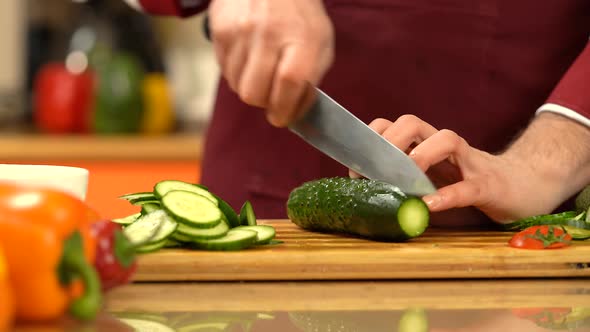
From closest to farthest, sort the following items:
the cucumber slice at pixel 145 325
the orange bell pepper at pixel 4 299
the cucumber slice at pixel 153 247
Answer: the orange bell pepper at pixel 4 299
the cucumber slice at pixel 145 325
the cucumber slice at pixel 153 247

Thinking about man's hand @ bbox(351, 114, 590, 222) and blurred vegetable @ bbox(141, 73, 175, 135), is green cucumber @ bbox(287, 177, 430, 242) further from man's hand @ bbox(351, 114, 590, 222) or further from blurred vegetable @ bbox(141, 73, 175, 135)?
blurred vegetable @ bbox(141, 73, 175, 135)

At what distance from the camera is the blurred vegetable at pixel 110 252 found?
87 centimetres

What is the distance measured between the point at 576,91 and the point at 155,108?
5.95 ft

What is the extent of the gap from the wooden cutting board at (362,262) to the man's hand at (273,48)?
0.23 meters

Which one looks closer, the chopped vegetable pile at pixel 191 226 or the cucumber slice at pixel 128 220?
the chopped vegetable pile at pixel 191 226

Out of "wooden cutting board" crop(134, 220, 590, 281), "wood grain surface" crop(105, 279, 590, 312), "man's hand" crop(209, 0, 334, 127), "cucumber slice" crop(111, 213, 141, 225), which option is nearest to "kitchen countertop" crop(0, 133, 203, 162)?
"man's hand" crop(209, 0, 334, 127)

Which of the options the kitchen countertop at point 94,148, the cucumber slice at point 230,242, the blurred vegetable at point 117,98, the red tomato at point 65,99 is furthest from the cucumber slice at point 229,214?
the red tomato at point 65,99

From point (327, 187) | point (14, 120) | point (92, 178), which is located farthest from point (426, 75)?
point (14, 120)

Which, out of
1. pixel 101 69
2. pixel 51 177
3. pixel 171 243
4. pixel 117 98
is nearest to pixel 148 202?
A: pixel 171 243

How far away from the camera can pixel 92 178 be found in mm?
2688

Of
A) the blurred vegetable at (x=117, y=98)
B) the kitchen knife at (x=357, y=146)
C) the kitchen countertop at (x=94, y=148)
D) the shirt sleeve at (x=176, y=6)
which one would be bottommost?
the kitchen countertop at (x=94, y=148)

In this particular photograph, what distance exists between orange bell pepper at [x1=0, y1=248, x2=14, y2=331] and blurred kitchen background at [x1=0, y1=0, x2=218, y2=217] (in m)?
1.76

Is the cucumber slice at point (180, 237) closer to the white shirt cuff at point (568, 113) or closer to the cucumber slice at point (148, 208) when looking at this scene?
the cucumber slice at point (148, 208)

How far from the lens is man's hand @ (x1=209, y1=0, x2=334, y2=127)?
1.35m
